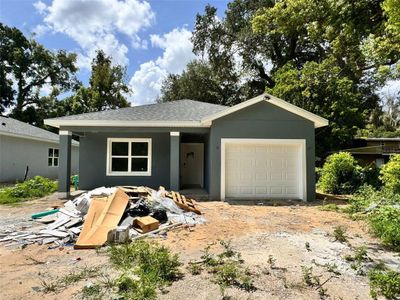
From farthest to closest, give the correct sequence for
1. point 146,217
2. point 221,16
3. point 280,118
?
point 221,16
point 280,118
point 146,217

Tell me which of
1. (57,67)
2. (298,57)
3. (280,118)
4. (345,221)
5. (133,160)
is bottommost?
(345,221)

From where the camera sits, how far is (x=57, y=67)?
36438mm

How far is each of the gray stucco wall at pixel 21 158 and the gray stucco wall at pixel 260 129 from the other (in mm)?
12651

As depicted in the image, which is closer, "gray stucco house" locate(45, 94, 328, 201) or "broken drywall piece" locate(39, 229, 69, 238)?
"broken drywall piece" locate(39, 229, 69, 238)

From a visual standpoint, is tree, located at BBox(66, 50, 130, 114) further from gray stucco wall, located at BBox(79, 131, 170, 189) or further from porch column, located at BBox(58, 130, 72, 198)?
porch column, located at BBox(58, 130, 72, 198)

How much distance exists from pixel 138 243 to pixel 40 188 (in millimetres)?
8891

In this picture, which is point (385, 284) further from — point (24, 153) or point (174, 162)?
point (24, 153)

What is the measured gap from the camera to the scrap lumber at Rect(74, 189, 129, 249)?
5750 millimetres

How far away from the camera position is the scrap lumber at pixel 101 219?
5750 millimetres

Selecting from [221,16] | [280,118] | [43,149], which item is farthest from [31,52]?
[280,118]

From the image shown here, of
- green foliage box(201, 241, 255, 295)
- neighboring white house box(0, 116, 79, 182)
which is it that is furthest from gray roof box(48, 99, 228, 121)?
green foliage box(201, 241, 255, 295)

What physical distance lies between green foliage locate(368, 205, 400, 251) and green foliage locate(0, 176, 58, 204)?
11603 mm

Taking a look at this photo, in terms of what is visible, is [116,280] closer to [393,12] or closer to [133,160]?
[393,12]

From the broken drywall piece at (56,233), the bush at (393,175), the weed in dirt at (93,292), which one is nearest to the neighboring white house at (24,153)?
the broken drywall piece at (56,233)
